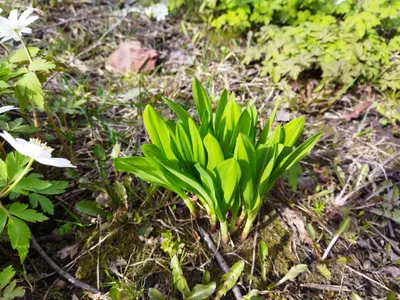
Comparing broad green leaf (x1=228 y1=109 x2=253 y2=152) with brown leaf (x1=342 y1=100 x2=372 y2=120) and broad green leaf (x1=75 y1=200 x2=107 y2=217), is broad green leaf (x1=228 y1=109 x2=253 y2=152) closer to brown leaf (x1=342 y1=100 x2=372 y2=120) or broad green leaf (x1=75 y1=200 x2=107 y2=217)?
broad green leaf (x1=75 y1=200 x2=107 y2=217)

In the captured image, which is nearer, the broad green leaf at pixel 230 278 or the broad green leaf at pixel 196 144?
the broad green leaf at pixel 196 144

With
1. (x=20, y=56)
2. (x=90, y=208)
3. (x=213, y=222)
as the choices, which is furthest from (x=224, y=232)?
(x=20, y=56)

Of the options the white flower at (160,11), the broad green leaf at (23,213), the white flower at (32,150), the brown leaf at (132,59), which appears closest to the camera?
the white flower at (32,150)

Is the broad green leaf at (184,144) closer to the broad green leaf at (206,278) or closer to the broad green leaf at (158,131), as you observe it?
the broad green leaf at (158,131)

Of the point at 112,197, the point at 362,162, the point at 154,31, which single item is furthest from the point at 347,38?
the point at 112,197

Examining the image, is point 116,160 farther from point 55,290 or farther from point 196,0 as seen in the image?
point 196,0

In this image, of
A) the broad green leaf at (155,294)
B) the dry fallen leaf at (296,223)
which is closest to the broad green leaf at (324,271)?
the dry fallen leaf at (296,223)
